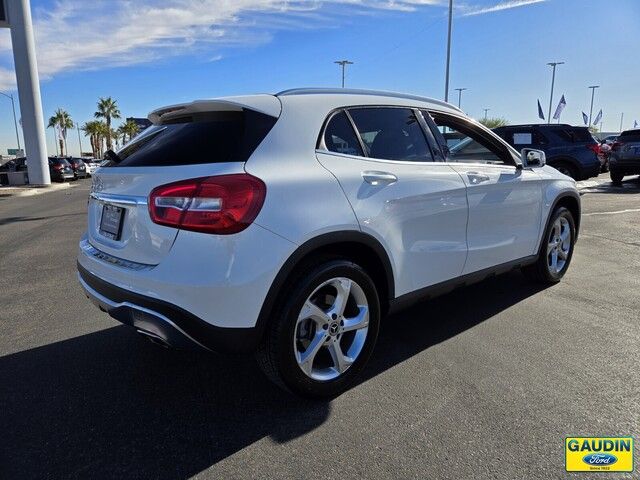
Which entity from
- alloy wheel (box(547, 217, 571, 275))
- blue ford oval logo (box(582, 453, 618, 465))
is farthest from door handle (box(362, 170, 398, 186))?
alloy wheel (box(547, 217, 571, 275))

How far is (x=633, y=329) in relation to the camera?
12.6ft

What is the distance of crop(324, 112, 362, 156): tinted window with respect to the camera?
111 inches

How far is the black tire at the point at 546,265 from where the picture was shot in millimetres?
4715

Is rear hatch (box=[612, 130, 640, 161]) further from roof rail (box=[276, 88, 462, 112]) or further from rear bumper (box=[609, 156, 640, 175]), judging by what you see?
roof rail (box=[276, 88, 462, 112])

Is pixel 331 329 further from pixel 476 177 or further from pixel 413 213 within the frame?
pixel 476 177

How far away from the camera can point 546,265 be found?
483 centimetres

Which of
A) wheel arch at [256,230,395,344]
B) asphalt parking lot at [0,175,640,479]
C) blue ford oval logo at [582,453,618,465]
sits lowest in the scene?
blue ford oval logo at [582,453,618,465]

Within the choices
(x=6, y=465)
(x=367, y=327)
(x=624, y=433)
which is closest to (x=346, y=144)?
(x=367, y=327)

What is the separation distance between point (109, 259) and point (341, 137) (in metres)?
1.52

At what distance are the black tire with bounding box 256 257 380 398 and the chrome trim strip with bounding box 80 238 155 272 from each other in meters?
0.71

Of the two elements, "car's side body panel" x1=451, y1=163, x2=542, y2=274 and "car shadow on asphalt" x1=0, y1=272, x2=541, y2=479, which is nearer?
"car shadow on asphalt" x1=0, y1=272, x2=541, y2=479

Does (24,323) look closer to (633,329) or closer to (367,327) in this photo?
(367,327)

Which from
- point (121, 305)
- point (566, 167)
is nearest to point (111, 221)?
point (121, 305)

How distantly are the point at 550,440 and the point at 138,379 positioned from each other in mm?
A: 2393
